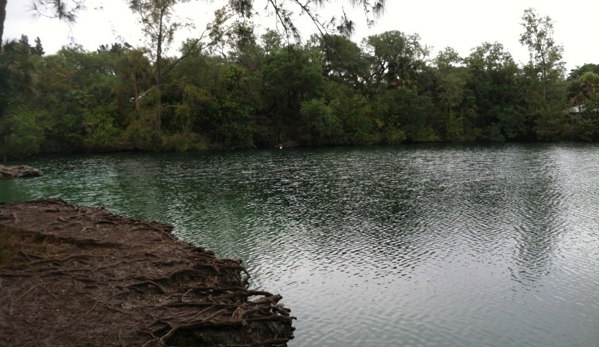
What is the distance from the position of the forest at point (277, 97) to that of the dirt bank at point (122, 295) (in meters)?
26.3

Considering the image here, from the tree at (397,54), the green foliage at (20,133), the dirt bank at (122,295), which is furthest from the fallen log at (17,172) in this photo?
the tree at (397,54)

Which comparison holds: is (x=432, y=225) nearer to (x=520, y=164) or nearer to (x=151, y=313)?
(x=151, y=313)

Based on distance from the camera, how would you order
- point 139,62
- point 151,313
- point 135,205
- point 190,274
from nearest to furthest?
point 151,313 < point 190,274 < point 135,205 < point 139,62

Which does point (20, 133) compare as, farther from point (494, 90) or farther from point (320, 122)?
point (494, 90)

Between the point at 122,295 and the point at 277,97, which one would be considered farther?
the point at 277,97

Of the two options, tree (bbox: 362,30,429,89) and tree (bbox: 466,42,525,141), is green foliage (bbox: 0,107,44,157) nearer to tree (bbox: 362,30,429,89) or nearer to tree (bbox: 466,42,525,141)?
tree (bbox: 362,30,429,89)

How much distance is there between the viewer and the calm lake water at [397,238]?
9.45 metres

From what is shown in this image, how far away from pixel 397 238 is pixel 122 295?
9.33m

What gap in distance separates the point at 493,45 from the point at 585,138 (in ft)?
61.8

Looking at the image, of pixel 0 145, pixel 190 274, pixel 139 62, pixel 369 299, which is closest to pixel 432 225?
pixel 369 299

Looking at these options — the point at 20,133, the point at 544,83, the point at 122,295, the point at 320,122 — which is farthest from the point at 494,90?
the point at 122,295

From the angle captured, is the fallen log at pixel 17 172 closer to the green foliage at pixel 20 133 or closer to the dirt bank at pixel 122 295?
the green foliage at pixel 20 133

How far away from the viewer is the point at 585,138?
203 feet

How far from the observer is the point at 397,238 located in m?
15.4
